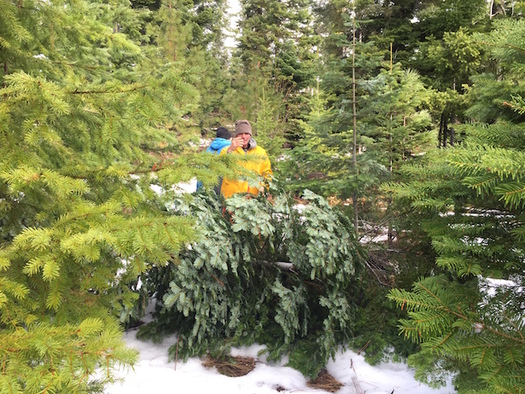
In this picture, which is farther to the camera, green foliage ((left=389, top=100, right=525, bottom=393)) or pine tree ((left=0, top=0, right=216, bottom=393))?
green foliage ((left=389, top=100, right=525, bottom=393))

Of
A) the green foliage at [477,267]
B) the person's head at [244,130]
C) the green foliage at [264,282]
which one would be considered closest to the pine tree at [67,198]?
the green foliage at [264,282]

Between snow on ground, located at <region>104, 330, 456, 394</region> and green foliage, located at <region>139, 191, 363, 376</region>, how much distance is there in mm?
147

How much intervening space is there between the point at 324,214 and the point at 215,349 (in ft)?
5.37

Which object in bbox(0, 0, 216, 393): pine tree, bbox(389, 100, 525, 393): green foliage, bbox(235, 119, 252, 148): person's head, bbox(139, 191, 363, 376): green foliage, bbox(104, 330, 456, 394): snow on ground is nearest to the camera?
bbox(0, 0, 216, 393): pine tree

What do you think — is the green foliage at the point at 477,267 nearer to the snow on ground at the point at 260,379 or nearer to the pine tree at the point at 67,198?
the snow on ground at the point at 260,379

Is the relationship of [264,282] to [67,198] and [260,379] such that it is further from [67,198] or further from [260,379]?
[67,198]

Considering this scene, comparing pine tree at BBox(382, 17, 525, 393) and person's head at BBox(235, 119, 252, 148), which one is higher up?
person's head at BBox(235, 119, 252, 148)

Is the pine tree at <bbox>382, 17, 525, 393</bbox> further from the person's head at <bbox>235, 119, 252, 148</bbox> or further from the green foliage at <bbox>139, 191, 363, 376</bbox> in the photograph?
the person's head at <bbox>235, 119, 252, 148</bbox>

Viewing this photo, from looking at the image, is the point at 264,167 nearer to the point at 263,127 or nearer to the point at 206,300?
the point at 206,300

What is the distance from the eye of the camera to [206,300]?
3098 millimetres

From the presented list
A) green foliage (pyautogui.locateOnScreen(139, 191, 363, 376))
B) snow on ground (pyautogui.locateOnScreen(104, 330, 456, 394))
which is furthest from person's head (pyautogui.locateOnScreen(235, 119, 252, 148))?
snow on ground (pyautogui.locateOnScreen(104, 330, 456, 394))

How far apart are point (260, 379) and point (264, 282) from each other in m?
0.91

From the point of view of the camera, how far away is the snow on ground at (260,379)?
8.97ft

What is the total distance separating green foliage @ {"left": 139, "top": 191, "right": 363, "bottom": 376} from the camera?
3043 mm
